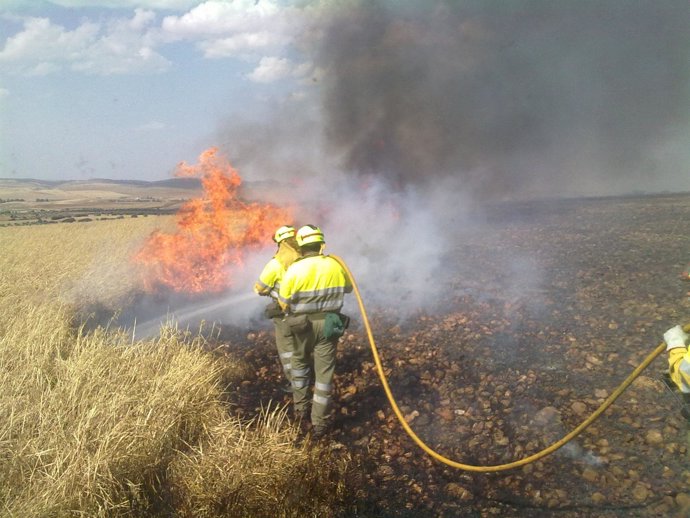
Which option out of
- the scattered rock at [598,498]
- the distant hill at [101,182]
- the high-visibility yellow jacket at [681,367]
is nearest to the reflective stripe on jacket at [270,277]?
the scattered rock at [598,498]

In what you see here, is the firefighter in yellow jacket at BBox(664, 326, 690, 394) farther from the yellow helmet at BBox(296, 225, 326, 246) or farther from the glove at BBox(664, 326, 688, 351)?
the yellow helmet at BBox(296, 225, 326, 246)

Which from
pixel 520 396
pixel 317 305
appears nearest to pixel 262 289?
pixel 317 305

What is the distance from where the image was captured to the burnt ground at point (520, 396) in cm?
405

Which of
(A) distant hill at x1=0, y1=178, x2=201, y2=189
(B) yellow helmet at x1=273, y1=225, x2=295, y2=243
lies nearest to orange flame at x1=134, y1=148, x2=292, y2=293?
(B) yellow helmet at x1=273, y1=225, x2=295, y2=243

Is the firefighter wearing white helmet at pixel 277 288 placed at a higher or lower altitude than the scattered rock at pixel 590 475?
higher

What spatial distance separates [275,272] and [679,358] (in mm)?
4199

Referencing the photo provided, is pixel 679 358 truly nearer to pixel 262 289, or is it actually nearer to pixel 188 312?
pixel 262 289

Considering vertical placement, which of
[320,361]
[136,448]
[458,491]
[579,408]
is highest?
[320,361]

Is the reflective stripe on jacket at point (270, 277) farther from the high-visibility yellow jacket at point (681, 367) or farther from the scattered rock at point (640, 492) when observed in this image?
the scattered rock at point (640, 492)

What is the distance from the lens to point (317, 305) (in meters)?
5.13

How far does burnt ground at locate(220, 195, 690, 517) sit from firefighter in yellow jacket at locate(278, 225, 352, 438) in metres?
0.60

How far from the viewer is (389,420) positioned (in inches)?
215

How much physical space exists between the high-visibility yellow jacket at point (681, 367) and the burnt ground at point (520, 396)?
1.11 metres

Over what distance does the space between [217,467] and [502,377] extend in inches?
159
